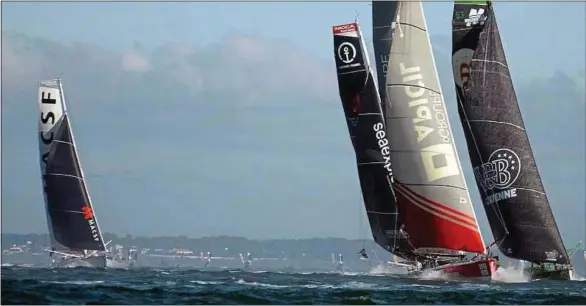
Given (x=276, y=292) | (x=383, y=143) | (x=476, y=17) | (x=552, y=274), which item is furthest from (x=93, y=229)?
(x=276, y=292)

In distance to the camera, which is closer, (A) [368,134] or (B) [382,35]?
(B) [382,35]

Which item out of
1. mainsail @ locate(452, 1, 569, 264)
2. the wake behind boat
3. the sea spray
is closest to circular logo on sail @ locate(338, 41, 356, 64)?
the wake behind boat

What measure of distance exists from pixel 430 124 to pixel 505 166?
14.0ft

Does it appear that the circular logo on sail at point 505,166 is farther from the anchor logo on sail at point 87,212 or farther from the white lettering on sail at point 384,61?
the anchor logo on sail at point 87,212

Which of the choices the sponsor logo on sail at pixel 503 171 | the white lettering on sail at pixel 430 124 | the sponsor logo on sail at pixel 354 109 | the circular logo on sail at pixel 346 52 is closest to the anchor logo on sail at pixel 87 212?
the sponsor logo on sail at pixel 354 109

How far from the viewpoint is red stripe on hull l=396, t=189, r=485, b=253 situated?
58.8 metres

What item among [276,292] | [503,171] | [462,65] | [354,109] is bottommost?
[276,292]

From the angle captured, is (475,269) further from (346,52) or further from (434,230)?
(346,52)

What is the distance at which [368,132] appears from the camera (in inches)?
2445

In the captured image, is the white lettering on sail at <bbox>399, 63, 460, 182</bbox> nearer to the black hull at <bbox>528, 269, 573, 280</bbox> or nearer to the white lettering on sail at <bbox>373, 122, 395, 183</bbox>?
the white lettering on sail at <bbox>373, 122, 395, 183</bbox>

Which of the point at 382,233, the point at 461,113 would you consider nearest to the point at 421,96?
the point at 461,113

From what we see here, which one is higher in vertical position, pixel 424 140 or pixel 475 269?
pixel 424 140

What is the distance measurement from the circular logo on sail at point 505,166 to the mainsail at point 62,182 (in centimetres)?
2558

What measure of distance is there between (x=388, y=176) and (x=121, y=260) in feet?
80.1
